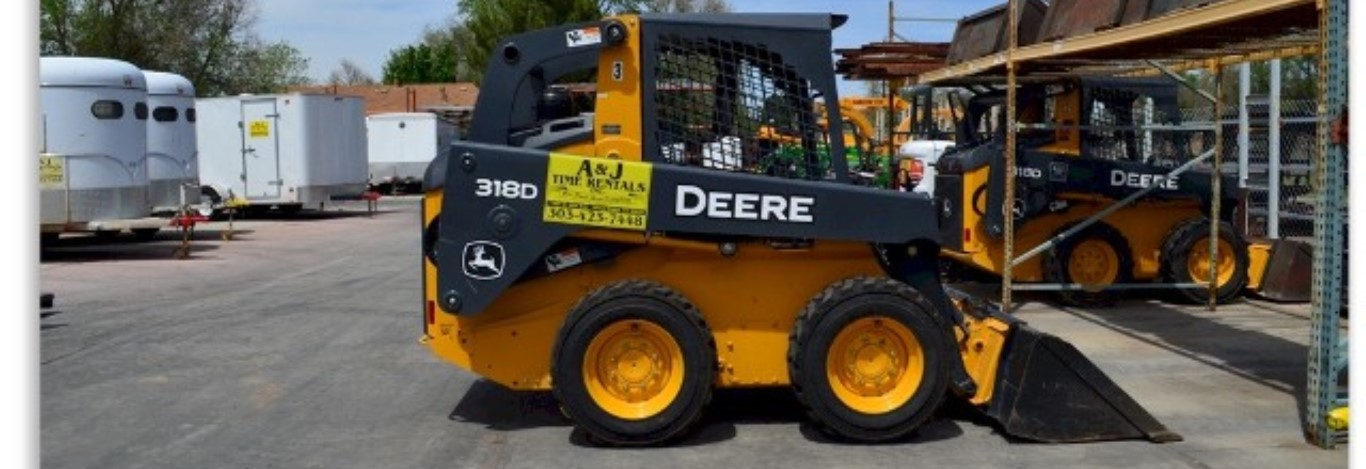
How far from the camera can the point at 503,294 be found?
26.0 ft

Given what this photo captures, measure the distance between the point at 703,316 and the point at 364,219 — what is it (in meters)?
24.5

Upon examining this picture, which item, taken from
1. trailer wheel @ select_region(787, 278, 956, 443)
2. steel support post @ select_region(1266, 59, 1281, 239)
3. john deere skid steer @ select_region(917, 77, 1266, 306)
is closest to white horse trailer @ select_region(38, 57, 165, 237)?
john deere skid steer @ select_region(917, 77, 1266, 306)

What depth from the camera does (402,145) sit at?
140 ft

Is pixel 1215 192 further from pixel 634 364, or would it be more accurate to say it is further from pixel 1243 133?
pixel 634 364

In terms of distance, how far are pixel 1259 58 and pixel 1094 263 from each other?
315cm

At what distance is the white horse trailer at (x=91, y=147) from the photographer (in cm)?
1972

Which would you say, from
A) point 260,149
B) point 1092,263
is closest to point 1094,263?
point 1092,263

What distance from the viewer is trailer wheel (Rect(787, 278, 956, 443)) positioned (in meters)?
7.65

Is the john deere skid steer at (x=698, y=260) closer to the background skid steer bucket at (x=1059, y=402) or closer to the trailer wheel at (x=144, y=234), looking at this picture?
the background skid steer bucket at (x=1059, y=402)

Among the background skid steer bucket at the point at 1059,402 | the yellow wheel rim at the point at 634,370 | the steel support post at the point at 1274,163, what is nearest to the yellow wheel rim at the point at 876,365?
the background skid steer bucket at the point at 1059,402

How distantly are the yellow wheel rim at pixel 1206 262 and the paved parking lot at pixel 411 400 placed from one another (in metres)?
0.48

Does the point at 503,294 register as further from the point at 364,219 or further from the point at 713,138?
the point at 364,219

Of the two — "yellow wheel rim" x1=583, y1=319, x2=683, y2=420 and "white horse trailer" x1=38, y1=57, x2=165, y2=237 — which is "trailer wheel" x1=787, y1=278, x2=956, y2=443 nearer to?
"yellow wheel rim" x1=583, y1=319, x2=683, y2=420

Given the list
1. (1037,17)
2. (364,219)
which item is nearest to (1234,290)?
(1037,17)
